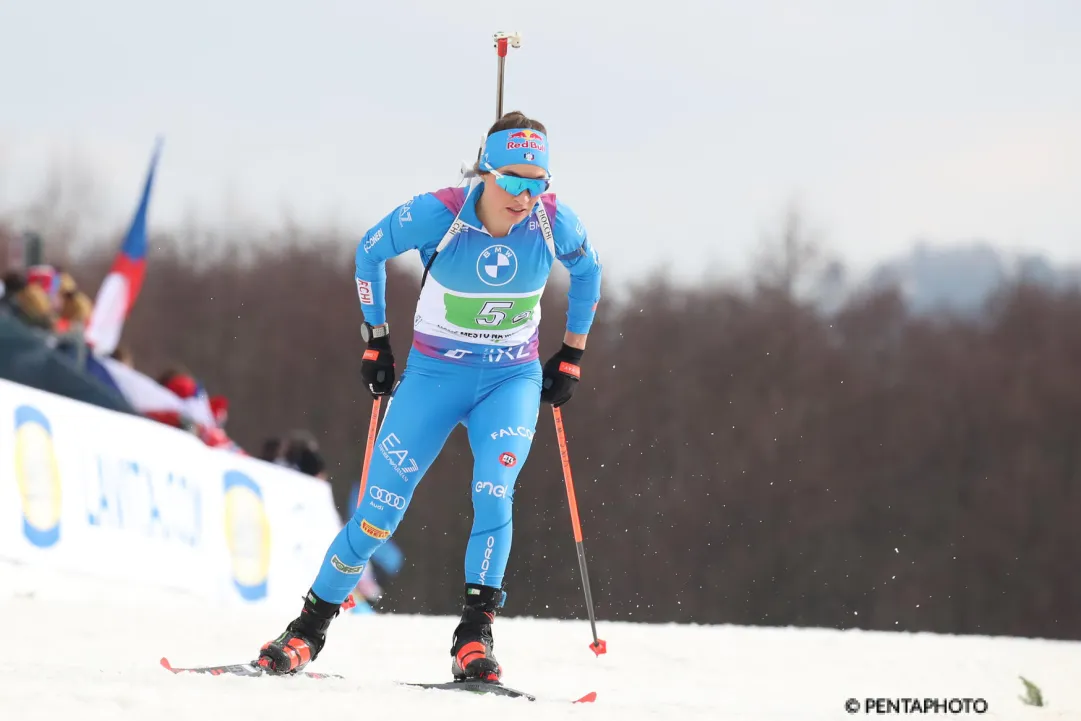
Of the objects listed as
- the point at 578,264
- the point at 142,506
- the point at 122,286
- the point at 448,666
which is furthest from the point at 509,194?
the point at 122,286

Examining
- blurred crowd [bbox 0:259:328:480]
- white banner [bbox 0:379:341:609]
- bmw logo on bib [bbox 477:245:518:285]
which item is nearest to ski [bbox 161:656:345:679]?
bmw logo on bib [bbox 477:245:518:285]

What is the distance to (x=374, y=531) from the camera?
512cm

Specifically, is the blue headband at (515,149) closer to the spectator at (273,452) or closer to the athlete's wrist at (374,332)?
the athlete's wrist at (374,332)

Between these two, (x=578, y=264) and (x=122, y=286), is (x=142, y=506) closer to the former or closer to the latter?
(x=578, y=264)

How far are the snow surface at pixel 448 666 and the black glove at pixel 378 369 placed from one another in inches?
44.1

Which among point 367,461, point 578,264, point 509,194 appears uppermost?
point 509,194

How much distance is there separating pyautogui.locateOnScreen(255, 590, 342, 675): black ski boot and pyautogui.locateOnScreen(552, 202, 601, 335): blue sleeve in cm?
150

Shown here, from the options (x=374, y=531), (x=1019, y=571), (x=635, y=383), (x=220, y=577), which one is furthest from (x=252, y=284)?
(x=374, y=531)

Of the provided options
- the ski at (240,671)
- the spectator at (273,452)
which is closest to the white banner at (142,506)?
the spectator at (273,452)

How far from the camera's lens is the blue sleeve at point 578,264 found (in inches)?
208

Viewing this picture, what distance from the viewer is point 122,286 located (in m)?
16.9

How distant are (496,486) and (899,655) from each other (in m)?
3.76

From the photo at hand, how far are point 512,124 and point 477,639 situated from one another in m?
1.91

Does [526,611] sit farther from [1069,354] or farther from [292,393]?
[1069,354]
